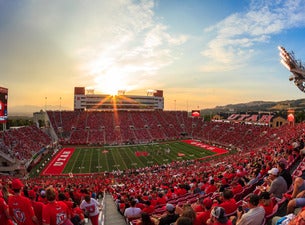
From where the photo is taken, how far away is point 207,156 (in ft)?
143

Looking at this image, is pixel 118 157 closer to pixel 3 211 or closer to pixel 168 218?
pixel 168 218

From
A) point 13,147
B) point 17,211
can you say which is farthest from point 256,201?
point 13,147

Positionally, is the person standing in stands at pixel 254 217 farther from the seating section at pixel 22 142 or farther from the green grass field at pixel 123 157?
the seating section at pixel 22 142

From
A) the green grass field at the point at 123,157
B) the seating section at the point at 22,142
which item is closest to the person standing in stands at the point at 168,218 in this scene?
the green grass field at the point at 123,157

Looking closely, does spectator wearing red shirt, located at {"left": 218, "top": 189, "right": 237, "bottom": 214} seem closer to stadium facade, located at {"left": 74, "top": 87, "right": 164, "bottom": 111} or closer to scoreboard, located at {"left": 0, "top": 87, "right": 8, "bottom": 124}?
scoreboard, located at {"left": 0, "top": 87, "right": 8, "bottom": 124}

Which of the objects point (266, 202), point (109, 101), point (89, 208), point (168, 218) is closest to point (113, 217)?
point (89, 208)

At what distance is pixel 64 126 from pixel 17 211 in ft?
200

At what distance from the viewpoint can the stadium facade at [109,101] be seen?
87375 mm

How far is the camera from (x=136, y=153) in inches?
1810

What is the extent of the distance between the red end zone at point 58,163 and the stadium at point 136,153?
0.47 ft

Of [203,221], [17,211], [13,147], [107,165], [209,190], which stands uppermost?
[17,211]

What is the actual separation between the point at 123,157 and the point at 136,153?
376 centimetres

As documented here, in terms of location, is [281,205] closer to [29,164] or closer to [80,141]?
[29,164]

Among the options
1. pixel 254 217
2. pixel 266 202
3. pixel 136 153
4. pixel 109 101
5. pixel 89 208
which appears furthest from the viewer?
pixel 109 101
